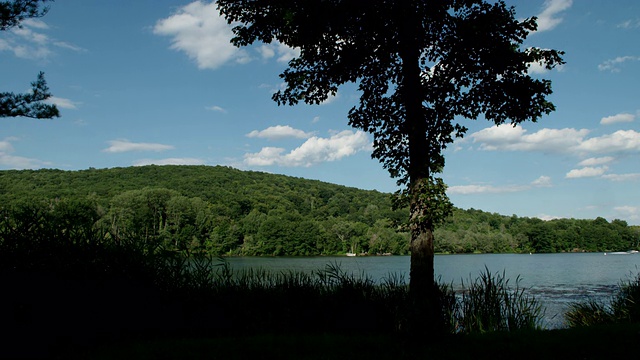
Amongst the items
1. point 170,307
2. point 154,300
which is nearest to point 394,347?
point 170,307

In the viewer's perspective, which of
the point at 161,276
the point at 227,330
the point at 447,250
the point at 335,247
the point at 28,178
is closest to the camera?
the point at 227,330

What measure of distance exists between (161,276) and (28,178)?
88728 millimetres

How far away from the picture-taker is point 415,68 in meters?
7.62

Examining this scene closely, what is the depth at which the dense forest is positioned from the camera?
2939 inches

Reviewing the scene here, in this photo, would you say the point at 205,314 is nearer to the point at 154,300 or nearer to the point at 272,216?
the point at 154,300

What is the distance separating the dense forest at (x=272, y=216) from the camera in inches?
2939

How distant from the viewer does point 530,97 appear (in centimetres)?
787

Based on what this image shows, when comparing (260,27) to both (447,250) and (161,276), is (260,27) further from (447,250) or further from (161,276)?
(447,250)

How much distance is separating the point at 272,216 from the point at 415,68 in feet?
290

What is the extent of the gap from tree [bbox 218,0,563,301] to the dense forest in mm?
53335

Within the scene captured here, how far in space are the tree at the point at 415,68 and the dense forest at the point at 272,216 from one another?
5333 cm

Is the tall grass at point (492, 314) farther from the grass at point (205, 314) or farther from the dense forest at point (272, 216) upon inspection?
the dense forest at point (272, 216)

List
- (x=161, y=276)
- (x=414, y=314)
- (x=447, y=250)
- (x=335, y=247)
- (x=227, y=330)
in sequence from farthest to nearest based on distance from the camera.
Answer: (x=447, y=250), (x=335, y=247), (x=161, y=276), (x=227, y=330), (x=414, y=314)

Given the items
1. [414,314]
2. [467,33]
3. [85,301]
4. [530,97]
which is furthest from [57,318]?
[530,97]
